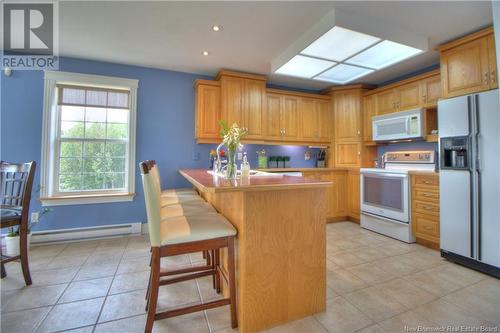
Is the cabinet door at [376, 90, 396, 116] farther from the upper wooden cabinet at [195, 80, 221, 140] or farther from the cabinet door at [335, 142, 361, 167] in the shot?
the upper wooden cabinet at [195, 80, 221, 140]

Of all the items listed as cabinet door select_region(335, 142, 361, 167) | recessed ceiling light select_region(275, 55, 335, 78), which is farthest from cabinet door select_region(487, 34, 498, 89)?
cabinet door select_region(335, 142, 361, 167)

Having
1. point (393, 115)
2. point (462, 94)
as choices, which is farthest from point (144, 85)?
point (462, 94)

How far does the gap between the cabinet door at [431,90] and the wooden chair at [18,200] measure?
15.1 ft

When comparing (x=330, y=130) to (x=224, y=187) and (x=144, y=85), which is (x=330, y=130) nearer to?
(x=144, y=85)

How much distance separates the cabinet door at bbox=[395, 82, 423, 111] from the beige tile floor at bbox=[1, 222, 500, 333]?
206 cm

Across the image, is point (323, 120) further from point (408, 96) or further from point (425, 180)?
point (425, 180)

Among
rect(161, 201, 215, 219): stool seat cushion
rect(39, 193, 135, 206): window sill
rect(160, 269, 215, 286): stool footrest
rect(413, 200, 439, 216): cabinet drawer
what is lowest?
rect(160, 269, 215, 286): stool footrest

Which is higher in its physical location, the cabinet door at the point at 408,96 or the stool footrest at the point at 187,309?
the cabinet door at the point at 408,96

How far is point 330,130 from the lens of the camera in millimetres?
4383

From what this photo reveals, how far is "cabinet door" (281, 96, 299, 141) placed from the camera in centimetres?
404

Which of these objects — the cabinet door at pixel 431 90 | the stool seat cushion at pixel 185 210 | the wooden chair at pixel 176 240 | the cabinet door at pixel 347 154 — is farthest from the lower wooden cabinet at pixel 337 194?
the wooden chair at pixel 176 240

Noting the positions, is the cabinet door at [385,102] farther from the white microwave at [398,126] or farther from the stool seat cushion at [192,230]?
the stool seat cushion at [192,230]

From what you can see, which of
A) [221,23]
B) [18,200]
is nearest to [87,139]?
[18,200]

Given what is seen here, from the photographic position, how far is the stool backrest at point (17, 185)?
1.98 m
